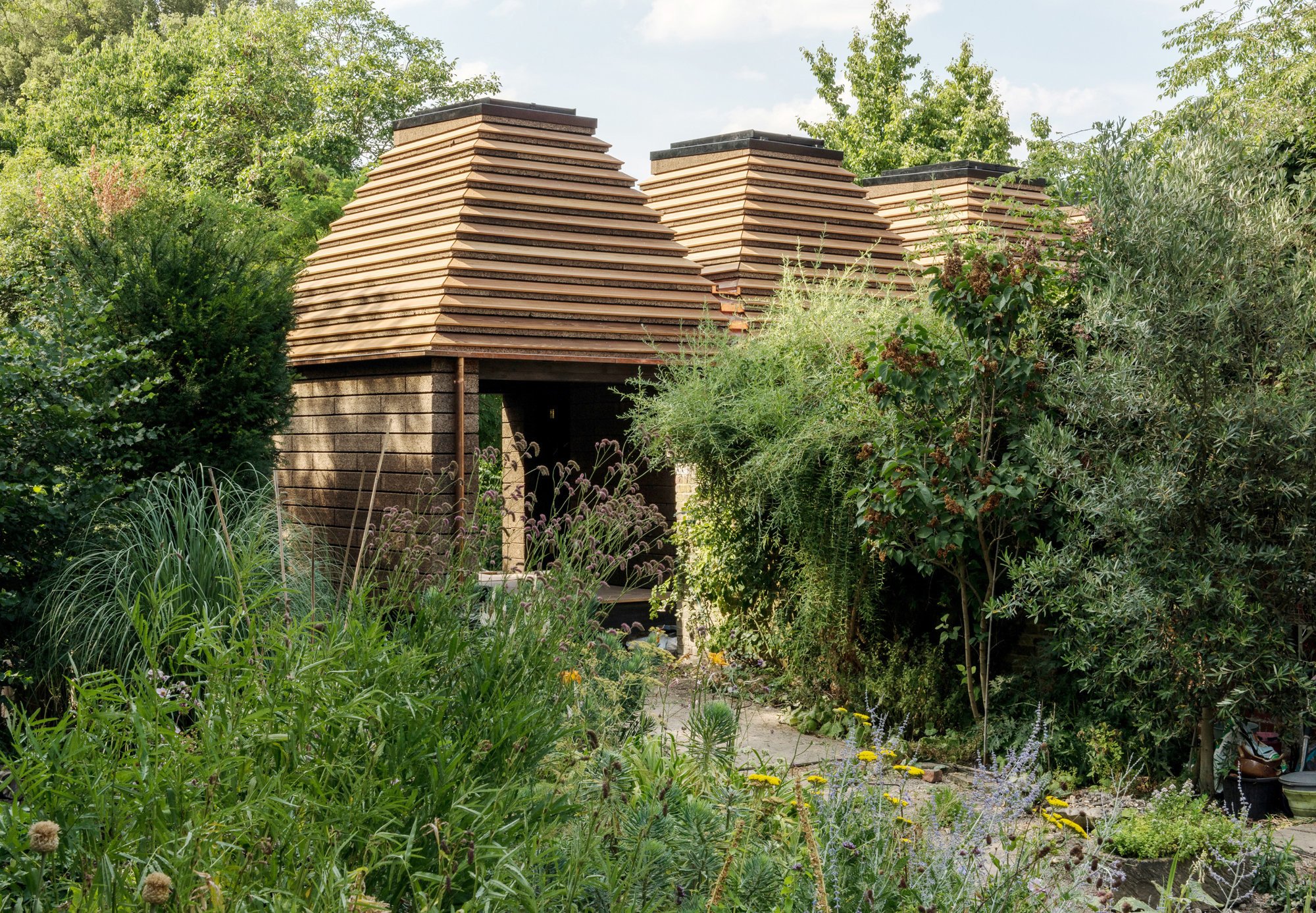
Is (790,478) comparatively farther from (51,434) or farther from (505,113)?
(505,113)

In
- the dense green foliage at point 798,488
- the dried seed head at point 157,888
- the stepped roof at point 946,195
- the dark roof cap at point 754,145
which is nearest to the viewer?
the dried seed head at point 157,888

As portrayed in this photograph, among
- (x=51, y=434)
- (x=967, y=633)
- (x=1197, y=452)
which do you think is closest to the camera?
(x=1197, y=452)

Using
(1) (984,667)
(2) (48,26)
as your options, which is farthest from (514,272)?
(2) (48,26)

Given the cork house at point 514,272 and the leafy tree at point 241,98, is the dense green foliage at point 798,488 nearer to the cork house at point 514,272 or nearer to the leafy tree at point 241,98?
the cork house at point 514,272

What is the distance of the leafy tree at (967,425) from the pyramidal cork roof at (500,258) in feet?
14.0

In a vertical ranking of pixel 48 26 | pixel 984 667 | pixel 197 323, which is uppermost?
pixel 48 26

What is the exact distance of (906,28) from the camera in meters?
27.6

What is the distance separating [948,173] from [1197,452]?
988 cm

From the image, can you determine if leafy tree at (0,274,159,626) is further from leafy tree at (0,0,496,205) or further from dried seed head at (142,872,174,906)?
leafy tree at (0,0,496,205)

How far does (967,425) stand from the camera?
6648 millimetres

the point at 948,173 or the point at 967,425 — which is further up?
the point at 948,173

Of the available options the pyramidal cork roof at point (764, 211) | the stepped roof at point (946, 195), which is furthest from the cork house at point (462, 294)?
the stepped roof at point (946, 195)

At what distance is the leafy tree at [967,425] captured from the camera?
6.52 metres

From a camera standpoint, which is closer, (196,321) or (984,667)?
(984,667)
